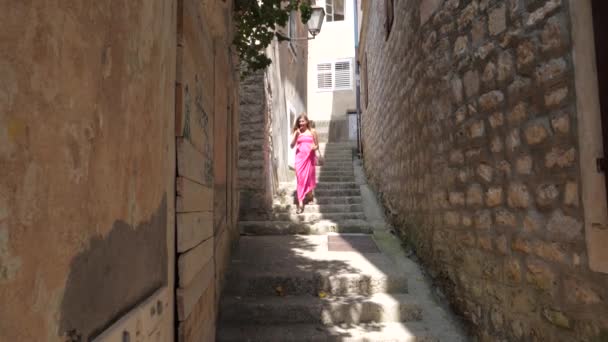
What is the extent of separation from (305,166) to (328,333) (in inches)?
150

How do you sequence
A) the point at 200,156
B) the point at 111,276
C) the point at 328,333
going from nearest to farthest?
the point at 111,276
the point at 200,156
the point at 328,333

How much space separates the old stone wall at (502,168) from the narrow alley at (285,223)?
1 cm

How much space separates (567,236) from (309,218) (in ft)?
14.8

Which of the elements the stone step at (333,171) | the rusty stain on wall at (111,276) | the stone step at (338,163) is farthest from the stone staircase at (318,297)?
the stone step at (338,163)

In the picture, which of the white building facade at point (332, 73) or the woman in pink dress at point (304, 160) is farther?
the white building facade at point (332, 73)

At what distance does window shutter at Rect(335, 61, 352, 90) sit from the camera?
15.8 meters

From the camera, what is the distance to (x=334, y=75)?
1598 cm

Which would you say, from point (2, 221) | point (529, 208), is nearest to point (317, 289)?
point (529, 208)

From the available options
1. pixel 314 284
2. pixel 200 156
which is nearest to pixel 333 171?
pixel 314 284

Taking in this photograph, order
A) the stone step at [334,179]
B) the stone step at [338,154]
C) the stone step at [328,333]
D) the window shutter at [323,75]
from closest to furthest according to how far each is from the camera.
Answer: the stone step at [328,333] → the stone step at [334,179] → the stone step at [338,154] → the window shutter at [323,75]

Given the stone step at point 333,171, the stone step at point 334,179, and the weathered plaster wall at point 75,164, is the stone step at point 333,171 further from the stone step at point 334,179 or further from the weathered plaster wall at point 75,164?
the weathered plaster wall at point 75,164

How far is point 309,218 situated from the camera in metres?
6.36

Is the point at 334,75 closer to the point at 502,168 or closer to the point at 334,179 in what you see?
the point at 334,179

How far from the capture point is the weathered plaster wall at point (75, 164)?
67cm
